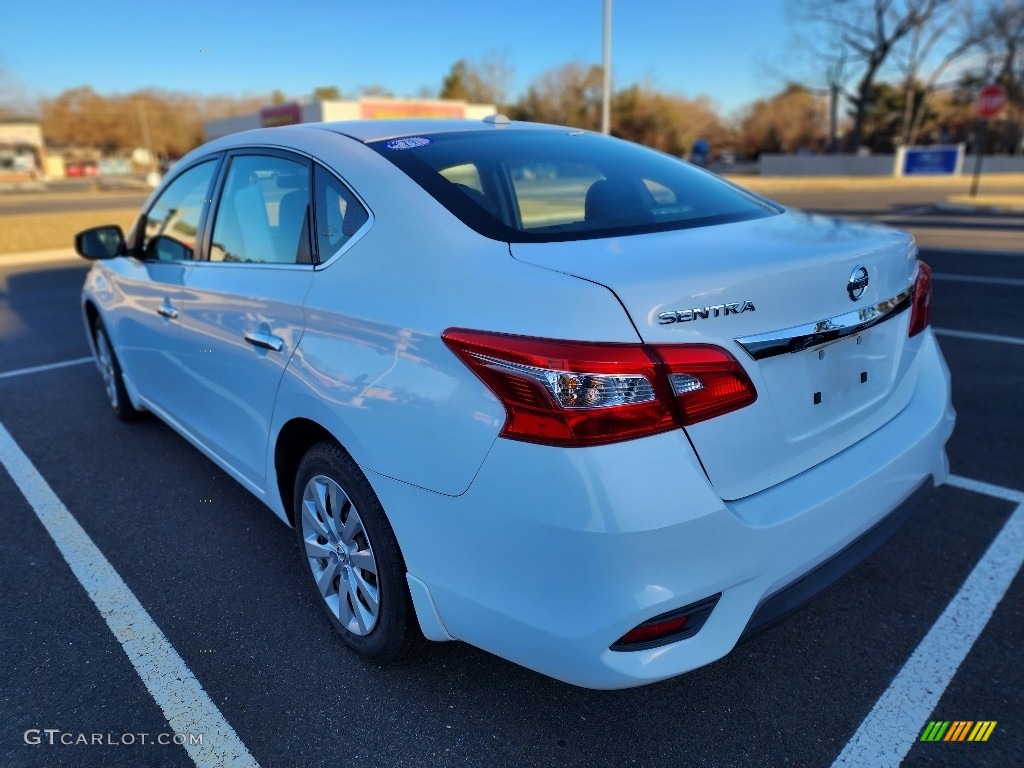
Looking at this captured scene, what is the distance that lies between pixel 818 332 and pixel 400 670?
166cm

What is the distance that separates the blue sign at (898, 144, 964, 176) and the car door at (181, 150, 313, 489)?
4080cm

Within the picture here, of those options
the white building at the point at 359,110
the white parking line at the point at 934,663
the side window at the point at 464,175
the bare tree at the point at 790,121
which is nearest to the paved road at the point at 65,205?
the white building at the point at 359,110

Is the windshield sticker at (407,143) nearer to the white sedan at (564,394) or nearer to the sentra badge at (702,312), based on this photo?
the white sedan at (564,394)

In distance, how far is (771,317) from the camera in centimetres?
178

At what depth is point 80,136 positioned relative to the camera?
9450 centimetres

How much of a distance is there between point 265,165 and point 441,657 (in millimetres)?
1984

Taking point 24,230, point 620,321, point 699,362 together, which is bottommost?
point 24,230

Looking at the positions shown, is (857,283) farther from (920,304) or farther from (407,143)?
(407,143)

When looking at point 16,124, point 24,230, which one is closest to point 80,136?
point 16,124

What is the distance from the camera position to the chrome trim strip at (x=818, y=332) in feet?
5.74

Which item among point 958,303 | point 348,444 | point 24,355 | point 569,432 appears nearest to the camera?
point 569,432

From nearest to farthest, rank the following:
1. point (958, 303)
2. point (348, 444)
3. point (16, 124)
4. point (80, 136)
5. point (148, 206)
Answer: point (348, 444), point (148, 206), point (958, 303), point (16, 124), point (80, 136)

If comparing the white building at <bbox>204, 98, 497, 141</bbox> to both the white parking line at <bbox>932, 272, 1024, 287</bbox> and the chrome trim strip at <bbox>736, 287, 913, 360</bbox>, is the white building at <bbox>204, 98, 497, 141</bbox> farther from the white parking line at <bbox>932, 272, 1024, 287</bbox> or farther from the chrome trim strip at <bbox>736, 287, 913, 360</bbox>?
the chrome trim strip at <bbox>736, 287, 913, 360</bbox>

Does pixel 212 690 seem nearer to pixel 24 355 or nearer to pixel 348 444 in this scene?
pixel 348 444
